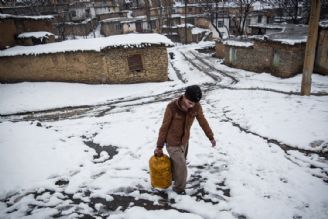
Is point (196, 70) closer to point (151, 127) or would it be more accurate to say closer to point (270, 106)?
point (270, 106)

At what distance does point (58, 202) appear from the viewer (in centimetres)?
462

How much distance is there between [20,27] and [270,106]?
2190 cm

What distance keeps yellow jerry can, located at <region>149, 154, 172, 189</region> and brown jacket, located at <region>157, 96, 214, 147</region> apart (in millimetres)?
287

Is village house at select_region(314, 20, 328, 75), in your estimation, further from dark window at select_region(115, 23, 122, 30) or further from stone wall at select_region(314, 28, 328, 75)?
dark window at select_region(115, 23, 122, 30)

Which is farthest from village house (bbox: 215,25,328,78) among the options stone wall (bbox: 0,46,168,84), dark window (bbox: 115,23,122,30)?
dark window (bbox: 115,23,122,30)

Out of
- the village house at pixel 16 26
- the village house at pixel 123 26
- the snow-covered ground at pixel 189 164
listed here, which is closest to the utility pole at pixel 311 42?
the snow-covered ground at pixel 189 164

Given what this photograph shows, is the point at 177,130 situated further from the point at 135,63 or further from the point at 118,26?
the point at 118,26

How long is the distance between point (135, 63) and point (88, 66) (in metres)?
3.17

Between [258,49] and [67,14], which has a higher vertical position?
[67,14]

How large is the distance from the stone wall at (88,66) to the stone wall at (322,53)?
1018 centimetres

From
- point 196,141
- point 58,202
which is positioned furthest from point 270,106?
point 58,202

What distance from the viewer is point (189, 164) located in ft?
18.5

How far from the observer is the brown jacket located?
4023 mm

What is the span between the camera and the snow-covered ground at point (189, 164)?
4.27 metres
